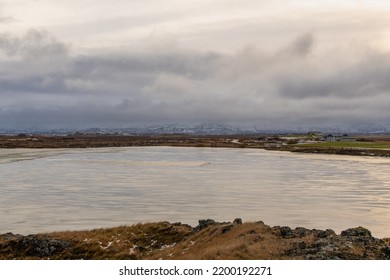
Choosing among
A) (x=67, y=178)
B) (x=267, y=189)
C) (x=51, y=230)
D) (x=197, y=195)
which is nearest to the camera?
(x=51, y=230)

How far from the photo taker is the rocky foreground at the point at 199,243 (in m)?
16.4

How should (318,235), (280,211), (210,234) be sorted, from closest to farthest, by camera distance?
(318,235) < (210,234) < (280,211)

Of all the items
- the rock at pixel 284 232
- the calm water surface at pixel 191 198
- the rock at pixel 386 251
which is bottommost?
the calm water surface at pixel 191 198

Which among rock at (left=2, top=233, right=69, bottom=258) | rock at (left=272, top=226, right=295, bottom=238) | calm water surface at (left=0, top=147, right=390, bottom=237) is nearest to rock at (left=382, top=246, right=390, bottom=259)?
rock at (left=272, top=226, right=295, bottom=238)

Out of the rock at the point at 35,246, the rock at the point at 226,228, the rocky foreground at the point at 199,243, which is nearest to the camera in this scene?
the rocky foreground at the point at 199,243

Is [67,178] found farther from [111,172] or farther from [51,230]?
[51,230]

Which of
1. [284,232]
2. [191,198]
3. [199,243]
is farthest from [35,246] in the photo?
[191,198]

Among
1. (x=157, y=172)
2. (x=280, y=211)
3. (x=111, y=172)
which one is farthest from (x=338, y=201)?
(x=111, y=172)

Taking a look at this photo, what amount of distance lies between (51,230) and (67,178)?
25.1 meters

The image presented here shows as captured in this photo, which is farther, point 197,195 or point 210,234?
point 197,195

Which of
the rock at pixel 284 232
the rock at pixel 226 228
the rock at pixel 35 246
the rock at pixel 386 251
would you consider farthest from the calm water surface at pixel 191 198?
the rock at pixel 386 251

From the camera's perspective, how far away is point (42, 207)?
3188 centimetres

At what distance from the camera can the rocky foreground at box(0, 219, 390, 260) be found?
53.7 ft

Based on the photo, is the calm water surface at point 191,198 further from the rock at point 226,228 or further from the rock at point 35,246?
the rock at point 226,228
